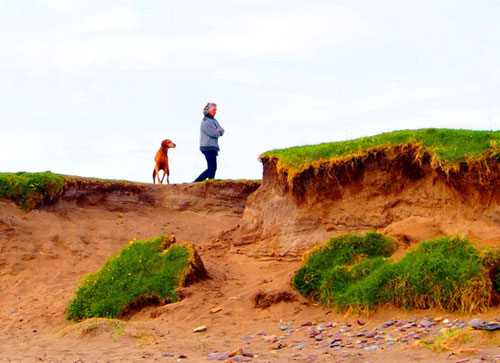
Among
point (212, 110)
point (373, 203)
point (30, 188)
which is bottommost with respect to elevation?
point (373, 203)

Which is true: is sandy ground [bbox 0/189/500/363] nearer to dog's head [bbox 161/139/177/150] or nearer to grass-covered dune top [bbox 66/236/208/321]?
grass-covered dune top [bbox 66/236/208/321]

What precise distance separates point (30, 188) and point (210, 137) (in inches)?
183

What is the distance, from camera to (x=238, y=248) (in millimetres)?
13242

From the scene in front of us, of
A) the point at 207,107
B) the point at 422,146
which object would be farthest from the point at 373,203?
the point at 207,107

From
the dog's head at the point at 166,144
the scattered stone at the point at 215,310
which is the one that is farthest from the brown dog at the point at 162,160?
the scattered stone at the point at 215,310

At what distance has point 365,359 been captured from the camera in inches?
286

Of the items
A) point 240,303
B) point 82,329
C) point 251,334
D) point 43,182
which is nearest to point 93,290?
point 82,329

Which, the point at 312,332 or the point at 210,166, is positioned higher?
the point at 210,166

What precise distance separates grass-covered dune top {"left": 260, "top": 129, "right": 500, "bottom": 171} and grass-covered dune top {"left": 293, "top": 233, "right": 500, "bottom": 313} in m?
1.62

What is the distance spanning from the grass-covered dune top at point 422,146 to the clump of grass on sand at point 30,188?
16.7 feet

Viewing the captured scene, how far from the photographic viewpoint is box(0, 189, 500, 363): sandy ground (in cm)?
805

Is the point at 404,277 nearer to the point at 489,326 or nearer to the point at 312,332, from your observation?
the point at 312,332

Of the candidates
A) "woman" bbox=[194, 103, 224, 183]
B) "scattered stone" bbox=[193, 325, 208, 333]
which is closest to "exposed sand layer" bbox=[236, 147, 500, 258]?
"scattered stone" bbox=[193, 325, 208, 333]

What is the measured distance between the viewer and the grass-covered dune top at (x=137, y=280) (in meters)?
10.8
